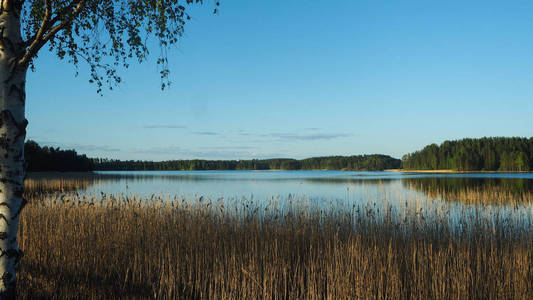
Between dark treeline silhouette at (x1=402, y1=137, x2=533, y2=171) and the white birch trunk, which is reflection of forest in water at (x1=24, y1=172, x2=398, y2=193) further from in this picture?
dark treeline silhouette at (x1=402, y1=137, x2=533, y2=171)

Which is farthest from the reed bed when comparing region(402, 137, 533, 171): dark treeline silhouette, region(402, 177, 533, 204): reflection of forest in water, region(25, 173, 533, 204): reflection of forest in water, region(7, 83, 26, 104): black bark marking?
region(402, 137, 533, 171): dark treeline silhouette

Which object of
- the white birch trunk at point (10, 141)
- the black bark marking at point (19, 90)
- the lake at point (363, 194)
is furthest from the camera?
the lake at point (363, 194)

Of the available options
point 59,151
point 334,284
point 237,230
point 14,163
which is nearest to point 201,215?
point 237,230

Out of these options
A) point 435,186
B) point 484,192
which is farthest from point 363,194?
point 435,186

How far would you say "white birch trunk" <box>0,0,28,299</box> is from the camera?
11.3 ft

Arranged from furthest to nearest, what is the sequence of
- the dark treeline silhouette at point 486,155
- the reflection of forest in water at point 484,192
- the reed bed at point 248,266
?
the dark treeline silhouette at point 486,155 → the reflection of forest in water at point 484,192 → the reed bed at point 248,266

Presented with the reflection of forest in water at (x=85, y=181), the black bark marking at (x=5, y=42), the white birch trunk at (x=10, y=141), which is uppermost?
the black bark marking at (x=5, y=42)

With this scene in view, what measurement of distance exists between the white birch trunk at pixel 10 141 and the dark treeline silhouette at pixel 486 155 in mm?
102814

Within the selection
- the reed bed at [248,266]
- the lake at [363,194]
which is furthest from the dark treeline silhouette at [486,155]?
the reed bed at [248,266]

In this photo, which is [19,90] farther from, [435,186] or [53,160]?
[53,160]

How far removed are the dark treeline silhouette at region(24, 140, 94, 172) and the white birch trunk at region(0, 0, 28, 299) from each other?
237 ft

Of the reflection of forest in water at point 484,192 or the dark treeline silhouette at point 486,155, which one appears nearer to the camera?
the reflection of forest in water at point 484,192

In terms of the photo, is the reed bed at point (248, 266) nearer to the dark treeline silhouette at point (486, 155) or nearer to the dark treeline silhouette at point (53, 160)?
the dark treeline silhouette at point (53, 160)

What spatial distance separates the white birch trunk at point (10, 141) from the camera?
345 cm
